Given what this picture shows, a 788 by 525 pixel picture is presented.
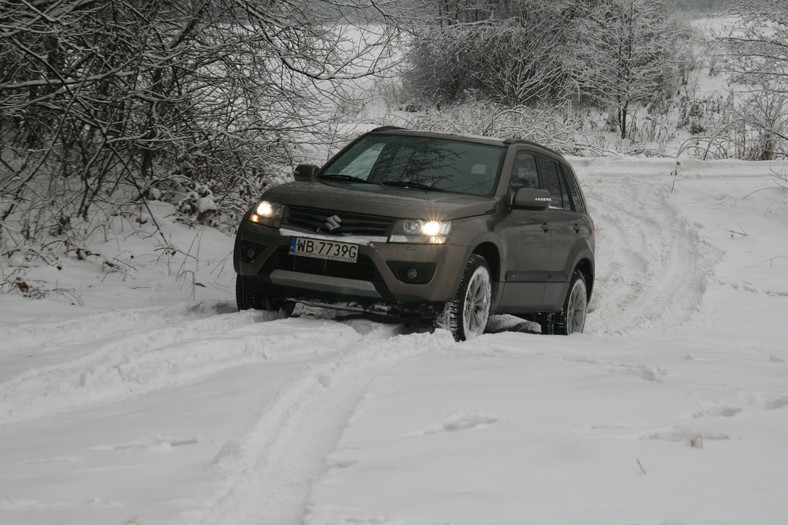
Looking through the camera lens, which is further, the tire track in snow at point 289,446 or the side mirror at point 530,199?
the side mirror at point 530,199

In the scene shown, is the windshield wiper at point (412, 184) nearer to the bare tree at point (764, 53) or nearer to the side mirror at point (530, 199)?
the side mirror at point (530, 199)

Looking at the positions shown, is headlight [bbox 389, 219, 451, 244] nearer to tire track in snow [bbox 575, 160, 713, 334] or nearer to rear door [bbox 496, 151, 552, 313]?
rear door [bbox 496, 151, 552, 313]

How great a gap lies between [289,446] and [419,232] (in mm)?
2848

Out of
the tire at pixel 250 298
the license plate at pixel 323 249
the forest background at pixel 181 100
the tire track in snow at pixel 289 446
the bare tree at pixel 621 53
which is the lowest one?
the tire track in snow at pixel 289 446

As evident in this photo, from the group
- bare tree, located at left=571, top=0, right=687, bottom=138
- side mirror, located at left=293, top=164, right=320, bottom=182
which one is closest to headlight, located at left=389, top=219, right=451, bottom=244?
Answer: side mirror, located at left=293, top=164, right=320, bottom=182

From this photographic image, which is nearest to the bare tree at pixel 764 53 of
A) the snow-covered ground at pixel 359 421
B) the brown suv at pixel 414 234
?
the snow-covered ground at pixel 359 421

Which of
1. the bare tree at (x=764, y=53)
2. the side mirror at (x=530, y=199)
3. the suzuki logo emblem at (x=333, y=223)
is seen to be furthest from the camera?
the bare tree at (x=764, y=53)

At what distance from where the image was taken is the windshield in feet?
23.4

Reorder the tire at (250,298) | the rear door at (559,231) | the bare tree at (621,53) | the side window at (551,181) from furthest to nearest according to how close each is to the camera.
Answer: the bare tree at (621,53) → the side window at (551,181) → the rear door at (559,231) → the tire at (250,298)

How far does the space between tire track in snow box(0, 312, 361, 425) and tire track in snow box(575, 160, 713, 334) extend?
4.17 metres

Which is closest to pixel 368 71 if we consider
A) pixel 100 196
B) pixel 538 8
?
pixel 100 196

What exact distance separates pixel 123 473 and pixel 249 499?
509 millimetres

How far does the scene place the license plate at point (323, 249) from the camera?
20.6 feet

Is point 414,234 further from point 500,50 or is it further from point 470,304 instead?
point 500,50
